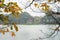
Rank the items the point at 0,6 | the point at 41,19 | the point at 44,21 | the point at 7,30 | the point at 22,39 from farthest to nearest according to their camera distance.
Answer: the point at 22,39
the point at 44,21
the point at 41,19
the point at 7,30
the point at 0,6

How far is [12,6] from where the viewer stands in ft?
1.92

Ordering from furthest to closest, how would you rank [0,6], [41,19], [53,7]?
[41,19] → [53,7] → [0,6]

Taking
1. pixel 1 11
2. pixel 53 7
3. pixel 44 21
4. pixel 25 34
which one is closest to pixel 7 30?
pixel 1 11

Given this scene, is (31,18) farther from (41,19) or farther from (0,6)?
(0,6)

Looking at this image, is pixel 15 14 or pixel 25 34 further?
pixel 25 34

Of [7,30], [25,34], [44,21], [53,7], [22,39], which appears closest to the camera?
[7,30]

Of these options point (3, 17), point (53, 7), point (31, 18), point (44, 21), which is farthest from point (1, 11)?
point (44, 21)

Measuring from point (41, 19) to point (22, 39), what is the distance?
60.0 inches

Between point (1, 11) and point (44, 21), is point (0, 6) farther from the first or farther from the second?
point (44, 21)

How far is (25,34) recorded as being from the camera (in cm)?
352

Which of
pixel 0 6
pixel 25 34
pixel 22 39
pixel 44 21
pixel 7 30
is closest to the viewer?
pixel 0 6

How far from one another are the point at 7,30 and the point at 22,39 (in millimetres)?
2564

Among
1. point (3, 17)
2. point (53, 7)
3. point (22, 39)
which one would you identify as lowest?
point (22, 39)

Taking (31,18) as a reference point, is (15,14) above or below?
above
